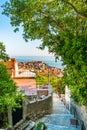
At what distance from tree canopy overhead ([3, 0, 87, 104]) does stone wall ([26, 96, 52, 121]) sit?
4.63m

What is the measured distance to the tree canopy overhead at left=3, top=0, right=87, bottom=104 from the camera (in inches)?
519

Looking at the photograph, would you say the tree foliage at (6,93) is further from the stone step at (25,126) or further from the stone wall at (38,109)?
the stone wall at (38,109)

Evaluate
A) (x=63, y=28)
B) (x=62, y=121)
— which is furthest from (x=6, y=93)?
(x=62, y=121)

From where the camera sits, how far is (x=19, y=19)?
1714 centimetres

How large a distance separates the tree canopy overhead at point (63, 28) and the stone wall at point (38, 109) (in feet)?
15.2

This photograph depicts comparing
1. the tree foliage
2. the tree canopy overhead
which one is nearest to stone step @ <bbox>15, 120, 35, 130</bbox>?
the tree foliage

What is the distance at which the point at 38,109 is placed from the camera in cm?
2334

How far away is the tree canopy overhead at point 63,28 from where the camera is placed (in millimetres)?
13172

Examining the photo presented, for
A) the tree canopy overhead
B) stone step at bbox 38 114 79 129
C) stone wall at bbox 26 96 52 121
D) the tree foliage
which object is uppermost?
the tree canopy overhead

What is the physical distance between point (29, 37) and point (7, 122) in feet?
18.8

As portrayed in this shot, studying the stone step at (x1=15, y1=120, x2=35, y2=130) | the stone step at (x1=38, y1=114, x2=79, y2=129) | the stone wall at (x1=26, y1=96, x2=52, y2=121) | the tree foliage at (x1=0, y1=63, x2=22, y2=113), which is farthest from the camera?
the stone wall at (x1=26, y1=96, x2=52, y2=121)

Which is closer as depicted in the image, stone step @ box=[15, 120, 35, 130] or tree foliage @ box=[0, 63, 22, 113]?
tree foliage @ box=[0, 63, 22, 113]

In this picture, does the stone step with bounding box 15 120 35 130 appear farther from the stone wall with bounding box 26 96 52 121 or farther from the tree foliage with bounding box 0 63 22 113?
the tree foliage with bounding box 0 63 22 113

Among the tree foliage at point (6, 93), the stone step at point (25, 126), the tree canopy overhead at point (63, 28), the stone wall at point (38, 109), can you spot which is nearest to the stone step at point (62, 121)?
the stone wall at point (38, 109)
